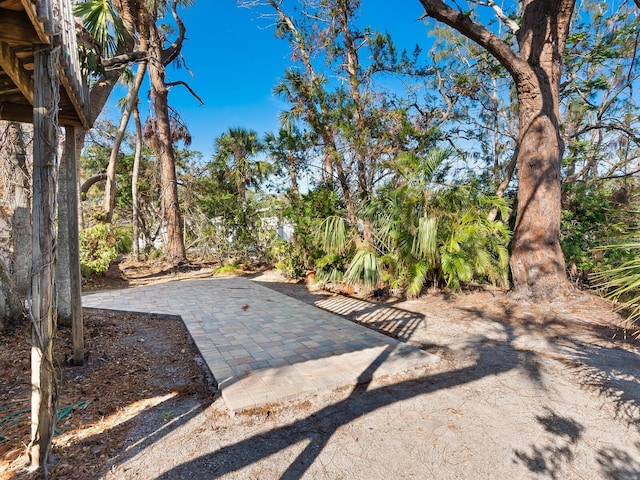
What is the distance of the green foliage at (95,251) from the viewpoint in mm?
7211

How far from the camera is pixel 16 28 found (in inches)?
61.3

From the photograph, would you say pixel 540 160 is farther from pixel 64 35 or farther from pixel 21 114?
pixel 21 114

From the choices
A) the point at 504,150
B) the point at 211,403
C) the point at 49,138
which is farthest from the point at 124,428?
the point at 504,150

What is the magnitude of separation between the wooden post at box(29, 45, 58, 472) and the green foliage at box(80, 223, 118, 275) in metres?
6.57

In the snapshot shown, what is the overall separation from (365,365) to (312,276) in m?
4.78

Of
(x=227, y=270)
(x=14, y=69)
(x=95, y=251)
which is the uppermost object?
(x=14, y=69)

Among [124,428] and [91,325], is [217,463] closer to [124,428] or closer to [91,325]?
[124,428]

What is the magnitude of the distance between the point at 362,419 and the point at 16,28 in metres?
2.91

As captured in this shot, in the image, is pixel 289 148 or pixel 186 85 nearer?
pixel 289 148

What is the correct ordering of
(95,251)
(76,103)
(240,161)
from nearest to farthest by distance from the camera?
(76,103) → (95,251) → (240,161)

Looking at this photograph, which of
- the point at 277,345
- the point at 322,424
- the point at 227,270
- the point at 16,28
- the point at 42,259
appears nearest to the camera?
the point at 16,28

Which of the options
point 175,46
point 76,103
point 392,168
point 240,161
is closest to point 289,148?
point 392,168

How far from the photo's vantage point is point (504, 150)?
1257 centimetres

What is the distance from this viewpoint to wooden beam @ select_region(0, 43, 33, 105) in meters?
1.72
